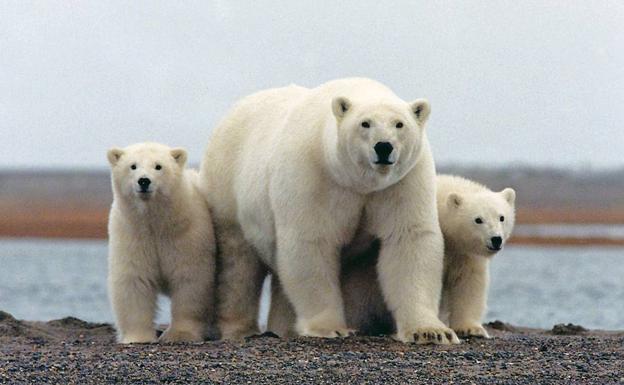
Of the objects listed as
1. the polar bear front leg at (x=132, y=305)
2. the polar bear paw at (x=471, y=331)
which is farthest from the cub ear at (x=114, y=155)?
the polar bear paw at (x=471, y=331)

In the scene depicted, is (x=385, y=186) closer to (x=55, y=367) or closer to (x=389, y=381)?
(x=389, y=381)

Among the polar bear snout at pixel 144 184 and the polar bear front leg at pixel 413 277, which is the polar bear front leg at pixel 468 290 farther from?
the polar bear snout at pixel 144 184

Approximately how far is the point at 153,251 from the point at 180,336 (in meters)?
0.68

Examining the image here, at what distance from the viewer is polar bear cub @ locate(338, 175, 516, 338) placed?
10.0 metres

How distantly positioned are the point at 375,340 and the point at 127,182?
2.26 metres

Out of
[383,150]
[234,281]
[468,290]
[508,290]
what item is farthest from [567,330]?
[508,290]

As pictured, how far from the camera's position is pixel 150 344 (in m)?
10.0

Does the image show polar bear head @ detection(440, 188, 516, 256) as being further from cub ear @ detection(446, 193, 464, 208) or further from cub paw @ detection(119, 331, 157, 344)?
cub paw @ detection(119, 331, 157, 344)

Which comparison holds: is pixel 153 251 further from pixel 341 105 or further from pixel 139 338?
pixel 341 105

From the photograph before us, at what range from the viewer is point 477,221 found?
9.98m

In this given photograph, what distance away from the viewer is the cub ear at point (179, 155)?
10477 millimetres

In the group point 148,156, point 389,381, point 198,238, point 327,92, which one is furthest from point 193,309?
point 389,381

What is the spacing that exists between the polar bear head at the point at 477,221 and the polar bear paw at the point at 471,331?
549 millimetres

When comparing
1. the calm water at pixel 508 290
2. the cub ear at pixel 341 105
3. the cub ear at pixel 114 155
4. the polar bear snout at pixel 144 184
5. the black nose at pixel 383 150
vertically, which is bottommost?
the calm water at pixel 508 290
